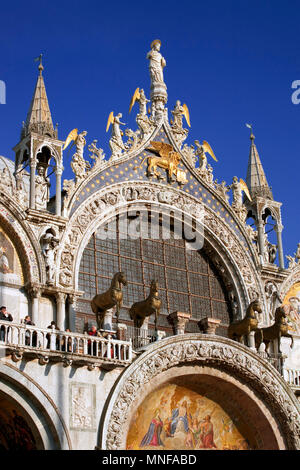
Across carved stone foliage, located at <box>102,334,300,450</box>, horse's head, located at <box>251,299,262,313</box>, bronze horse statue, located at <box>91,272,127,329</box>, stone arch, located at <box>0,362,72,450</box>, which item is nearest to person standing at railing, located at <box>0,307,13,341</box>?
stone arch, located at <box>0,362,72,450</box>

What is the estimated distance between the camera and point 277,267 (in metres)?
32.7

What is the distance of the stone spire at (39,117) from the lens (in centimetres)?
2838

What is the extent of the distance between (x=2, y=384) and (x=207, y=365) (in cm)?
700

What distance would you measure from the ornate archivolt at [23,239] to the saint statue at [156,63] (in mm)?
9045

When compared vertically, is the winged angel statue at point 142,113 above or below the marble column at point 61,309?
above

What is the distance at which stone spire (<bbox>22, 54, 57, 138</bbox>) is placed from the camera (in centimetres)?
2838

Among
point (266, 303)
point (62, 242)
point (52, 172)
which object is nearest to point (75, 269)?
point (62, 242)

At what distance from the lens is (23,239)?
26766mm

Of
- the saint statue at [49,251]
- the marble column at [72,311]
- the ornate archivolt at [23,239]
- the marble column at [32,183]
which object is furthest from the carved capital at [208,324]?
the marble column at [32,183]

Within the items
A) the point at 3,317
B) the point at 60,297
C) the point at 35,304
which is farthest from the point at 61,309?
the point at 3,317

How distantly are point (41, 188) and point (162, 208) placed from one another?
4796 millimetres

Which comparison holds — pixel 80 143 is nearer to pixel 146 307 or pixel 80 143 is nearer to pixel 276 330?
pixel 146 307

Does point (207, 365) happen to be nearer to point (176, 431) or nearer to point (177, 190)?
point (176, 431)

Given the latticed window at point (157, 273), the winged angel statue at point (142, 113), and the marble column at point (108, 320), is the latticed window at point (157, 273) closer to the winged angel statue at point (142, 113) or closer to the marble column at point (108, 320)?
the marble column at point (108, 320)
